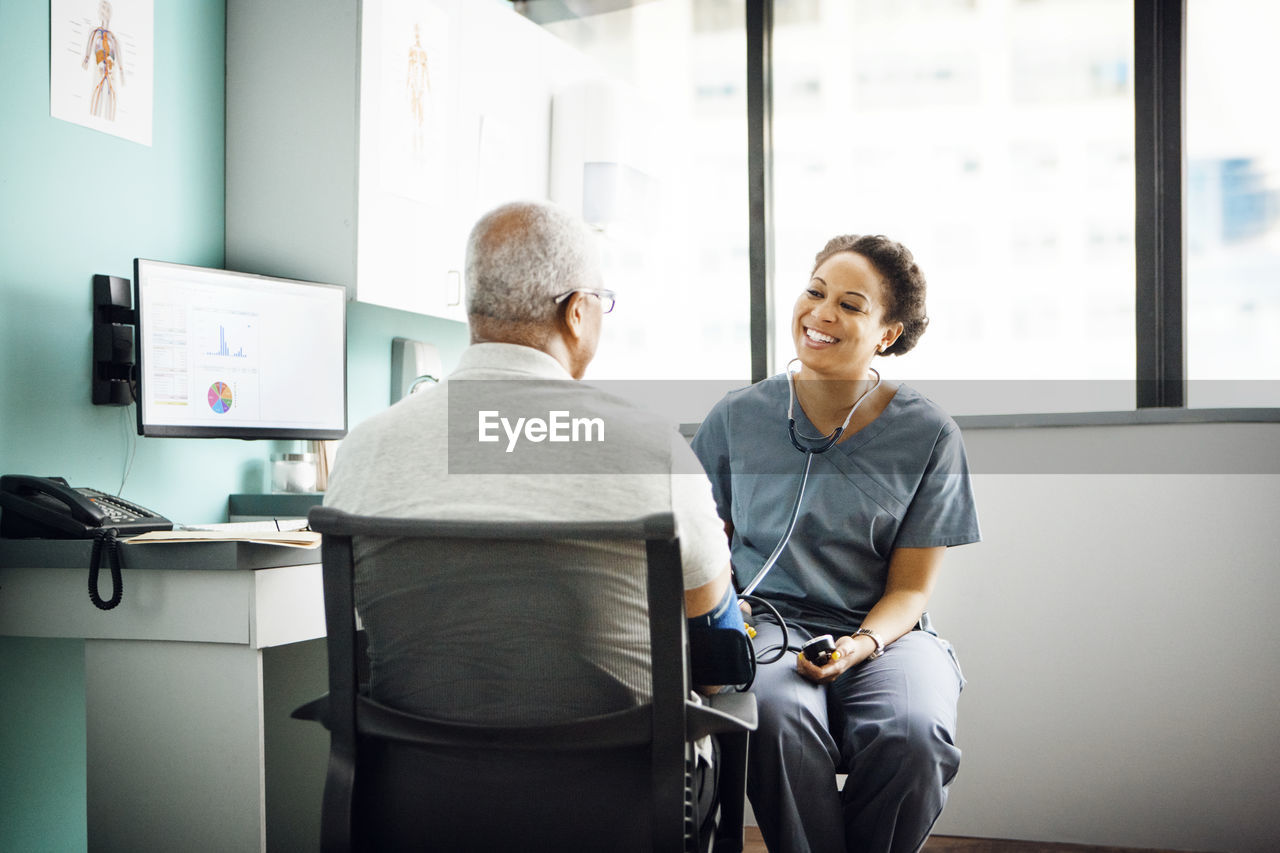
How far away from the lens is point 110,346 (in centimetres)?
194

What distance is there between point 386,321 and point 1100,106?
197 centimetres

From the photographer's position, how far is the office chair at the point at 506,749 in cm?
103

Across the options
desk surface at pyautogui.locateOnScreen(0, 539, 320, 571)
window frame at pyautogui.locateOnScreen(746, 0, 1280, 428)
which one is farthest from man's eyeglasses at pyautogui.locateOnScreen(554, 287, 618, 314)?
window frame at pyautogui.locateOnScreen(746, 0, 1280, 428)

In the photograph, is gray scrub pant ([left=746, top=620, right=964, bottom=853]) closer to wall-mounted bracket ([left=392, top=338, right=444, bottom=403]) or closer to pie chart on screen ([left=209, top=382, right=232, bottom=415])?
pie chart on screen ([left=209, top=382, right=232, bottom=415])

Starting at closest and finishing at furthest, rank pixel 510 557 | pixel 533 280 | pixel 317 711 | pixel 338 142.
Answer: pixel 510 557, pixel 317 711, pixel 533 280, pixel 338 142

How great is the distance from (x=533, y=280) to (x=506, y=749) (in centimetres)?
55

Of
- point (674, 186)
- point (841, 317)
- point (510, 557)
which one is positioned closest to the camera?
point (510, 557)

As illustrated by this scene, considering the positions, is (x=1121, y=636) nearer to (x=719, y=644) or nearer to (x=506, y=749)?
(x=719, y=644)

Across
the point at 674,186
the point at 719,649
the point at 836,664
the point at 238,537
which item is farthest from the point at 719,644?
the point at 674,186

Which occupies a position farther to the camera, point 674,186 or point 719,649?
point 674,186

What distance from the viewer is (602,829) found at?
109 cm

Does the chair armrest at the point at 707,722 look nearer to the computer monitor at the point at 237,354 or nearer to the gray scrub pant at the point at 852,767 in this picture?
the gray scrub pant at the point at 852,767

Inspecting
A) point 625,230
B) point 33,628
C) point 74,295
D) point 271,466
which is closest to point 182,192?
point 74,295

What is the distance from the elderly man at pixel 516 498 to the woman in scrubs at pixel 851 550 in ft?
1.40
